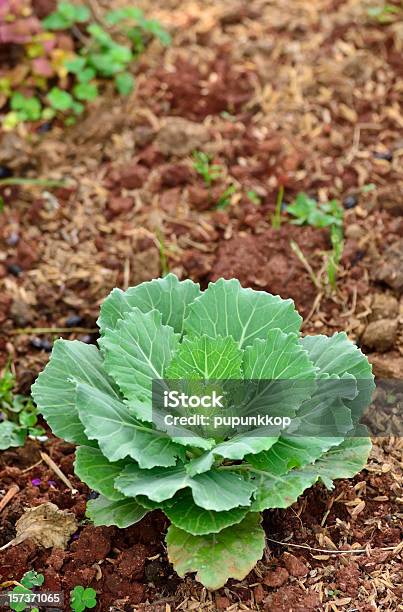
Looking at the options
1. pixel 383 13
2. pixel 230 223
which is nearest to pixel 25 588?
pixel 230 223

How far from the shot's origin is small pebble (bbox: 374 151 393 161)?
182 inches

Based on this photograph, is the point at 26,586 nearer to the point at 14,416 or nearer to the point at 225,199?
the point at 14,416

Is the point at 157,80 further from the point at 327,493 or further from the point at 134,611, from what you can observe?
the point at 134,611

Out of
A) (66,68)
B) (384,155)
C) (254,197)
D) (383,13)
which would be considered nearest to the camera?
(254,197)

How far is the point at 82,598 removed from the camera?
2.82 meters

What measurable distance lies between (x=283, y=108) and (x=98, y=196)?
1174 millimetres

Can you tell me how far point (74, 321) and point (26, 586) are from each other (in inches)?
59.6

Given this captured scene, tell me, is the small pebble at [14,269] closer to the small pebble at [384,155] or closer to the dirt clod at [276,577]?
the small pebble at [384,155]

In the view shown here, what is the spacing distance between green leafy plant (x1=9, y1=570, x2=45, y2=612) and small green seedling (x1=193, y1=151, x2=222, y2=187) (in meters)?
A: 2.34

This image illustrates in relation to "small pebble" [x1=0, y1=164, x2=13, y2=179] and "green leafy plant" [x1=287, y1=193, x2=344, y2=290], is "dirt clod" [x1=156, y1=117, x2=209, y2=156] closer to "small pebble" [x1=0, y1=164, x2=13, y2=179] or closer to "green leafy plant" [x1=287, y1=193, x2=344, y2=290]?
"green leafy plant" [x1=287, y1=193, x2=344, y2=290]

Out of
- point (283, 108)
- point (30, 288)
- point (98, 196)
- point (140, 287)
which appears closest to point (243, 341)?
point (140, 287)

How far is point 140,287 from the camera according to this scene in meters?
3.11

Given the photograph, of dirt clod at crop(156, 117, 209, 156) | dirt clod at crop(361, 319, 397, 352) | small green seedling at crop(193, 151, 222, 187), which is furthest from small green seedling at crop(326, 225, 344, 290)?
dirt clod at crop(156, 117, 209, 156)

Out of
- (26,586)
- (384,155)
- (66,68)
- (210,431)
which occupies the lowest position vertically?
Answer: (26,586)
